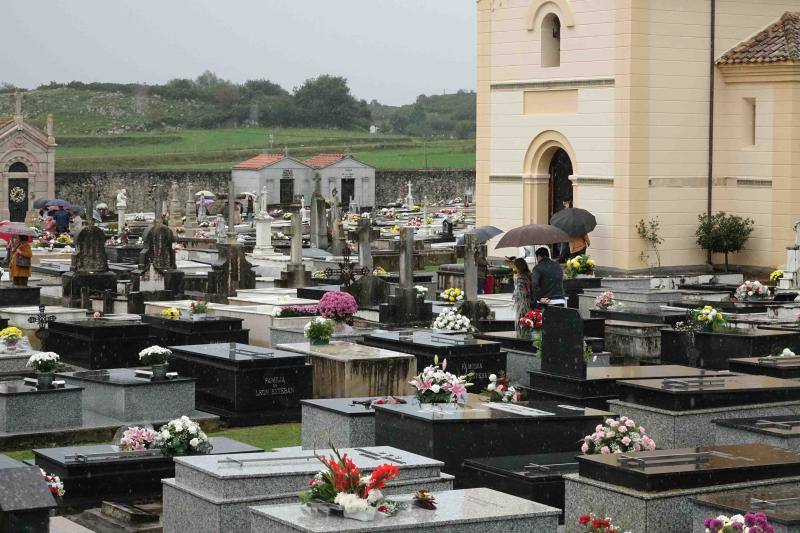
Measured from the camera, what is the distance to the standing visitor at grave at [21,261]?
25.6 m

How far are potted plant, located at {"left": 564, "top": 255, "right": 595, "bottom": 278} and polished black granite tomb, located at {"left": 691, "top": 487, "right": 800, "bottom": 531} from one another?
16364 mm

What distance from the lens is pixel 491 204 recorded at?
32.4m

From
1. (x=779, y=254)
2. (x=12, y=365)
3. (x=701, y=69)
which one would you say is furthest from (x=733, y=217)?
(x=12, y=365)

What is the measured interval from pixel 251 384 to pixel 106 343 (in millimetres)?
3581

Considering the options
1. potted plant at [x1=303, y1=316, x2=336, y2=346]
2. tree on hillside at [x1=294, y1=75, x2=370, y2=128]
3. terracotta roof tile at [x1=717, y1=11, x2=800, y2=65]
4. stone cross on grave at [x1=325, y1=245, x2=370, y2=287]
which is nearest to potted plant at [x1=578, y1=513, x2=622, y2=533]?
potted plant at [x1=303, y1=316, x2=336, y2=346]

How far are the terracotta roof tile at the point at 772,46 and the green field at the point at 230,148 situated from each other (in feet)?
199

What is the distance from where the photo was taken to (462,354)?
56.9 feet

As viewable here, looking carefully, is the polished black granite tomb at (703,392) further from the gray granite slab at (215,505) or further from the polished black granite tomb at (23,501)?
the polished black granite tomb at (23,501)

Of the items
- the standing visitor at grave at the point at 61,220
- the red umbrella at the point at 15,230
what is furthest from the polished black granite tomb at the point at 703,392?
the standing visitor at grave at the point at 61,220

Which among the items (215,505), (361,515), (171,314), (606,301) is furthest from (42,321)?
(361,515)

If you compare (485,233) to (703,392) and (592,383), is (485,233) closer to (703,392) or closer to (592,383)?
(592,383)

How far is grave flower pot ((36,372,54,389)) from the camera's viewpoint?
51.2 feet

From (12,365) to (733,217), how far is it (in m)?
16.2

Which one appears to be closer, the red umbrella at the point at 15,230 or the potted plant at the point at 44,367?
the potted plant at the point at 44,367
